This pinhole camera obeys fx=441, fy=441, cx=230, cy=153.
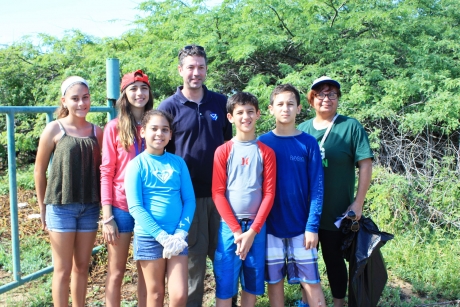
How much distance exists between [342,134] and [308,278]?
1043 mm

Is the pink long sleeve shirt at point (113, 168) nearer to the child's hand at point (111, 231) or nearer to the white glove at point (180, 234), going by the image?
the child's hand at point (111, 231)

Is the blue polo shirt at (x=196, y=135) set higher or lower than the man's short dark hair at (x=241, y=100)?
lower

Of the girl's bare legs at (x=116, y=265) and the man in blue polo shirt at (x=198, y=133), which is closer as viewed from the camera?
the girl's bare legs at (x=116, y=265)

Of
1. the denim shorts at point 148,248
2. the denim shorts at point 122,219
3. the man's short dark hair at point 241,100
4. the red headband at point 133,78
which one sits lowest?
the denim shorts at point 148,248

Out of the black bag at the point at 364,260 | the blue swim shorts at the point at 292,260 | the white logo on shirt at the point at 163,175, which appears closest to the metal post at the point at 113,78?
the white logo on shirt at the point at 163,175

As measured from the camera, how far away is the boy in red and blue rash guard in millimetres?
2924

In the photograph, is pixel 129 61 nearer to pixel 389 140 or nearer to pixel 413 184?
pixel 389 140

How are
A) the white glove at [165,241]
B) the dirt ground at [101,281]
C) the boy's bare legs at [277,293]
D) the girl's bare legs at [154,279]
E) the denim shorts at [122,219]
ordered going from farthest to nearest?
1. the dirt ground at [101,281]
2. the boy's bare legs at [277,293]
3. the denim shorts at [122,219]
4. the girl's bare legs at [154,279]
5. the white glove at [165,241]

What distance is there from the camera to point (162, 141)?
9.56ft

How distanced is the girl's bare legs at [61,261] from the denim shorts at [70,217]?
0.04 metres

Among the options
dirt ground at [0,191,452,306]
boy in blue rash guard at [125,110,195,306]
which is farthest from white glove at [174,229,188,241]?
dirt ground at [0,191,452,306]

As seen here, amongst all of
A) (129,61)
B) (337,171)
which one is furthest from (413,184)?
(129,61)

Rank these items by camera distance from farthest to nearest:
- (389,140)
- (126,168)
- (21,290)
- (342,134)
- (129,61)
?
(129,61), (389,140), (21,290), (342,134), (126,168)

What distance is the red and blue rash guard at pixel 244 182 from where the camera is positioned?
2.93 metres
